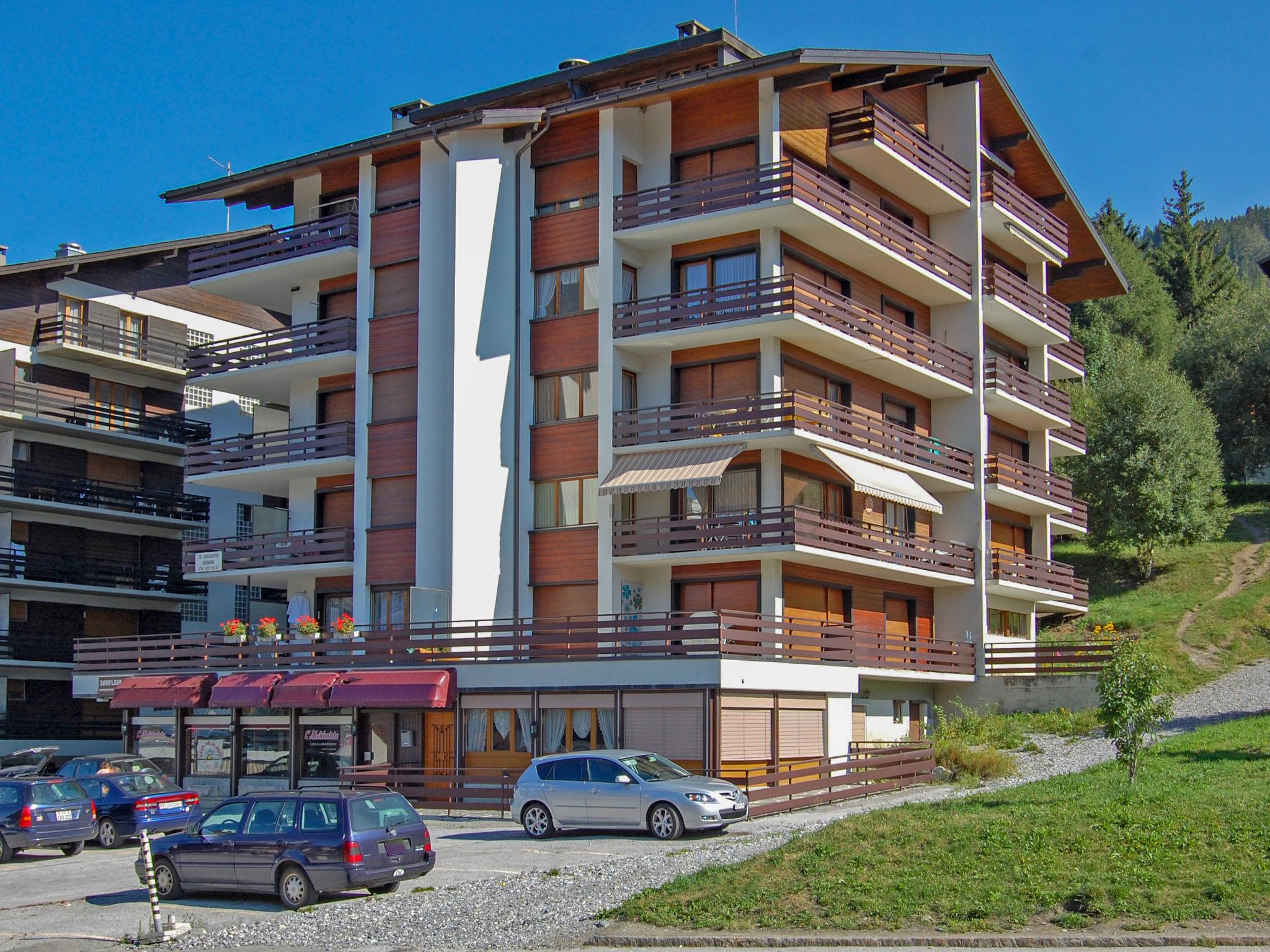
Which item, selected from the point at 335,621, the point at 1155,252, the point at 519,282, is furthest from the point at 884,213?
the point at 1155,252

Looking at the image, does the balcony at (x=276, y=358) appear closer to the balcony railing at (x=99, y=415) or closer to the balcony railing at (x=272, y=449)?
the balcony railing at (x=272, y=449)

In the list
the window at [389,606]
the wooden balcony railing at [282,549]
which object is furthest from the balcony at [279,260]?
the window at [389,606]

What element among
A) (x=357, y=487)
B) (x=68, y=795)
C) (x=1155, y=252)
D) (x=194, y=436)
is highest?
(x=1155, y=252)

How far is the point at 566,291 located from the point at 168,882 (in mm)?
22628

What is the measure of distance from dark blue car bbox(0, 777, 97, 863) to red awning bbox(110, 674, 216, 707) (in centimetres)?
948

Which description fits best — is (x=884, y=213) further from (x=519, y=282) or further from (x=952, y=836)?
(x=952, y=836)

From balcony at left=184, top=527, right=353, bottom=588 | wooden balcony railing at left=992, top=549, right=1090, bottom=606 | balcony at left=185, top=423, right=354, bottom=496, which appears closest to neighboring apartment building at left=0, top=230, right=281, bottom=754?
balcony at left=185, top=423, right=354, bottom=496

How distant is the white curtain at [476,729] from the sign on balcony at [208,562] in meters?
13.8

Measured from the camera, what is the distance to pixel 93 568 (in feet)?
182

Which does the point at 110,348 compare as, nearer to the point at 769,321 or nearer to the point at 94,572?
the point at 94,572

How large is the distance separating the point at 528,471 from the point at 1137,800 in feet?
72.5

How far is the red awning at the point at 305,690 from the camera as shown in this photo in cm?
3675

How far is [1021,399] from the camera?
49.9 meters

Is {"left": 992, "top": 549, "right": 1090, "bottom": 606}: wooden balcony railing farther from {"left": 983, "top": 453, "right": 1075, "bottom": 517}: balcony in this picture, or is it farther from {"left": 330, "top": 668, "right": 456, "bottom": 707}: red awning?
{"left": 330, "top": 668, "right": 456, "bottom": 707}: red awning
